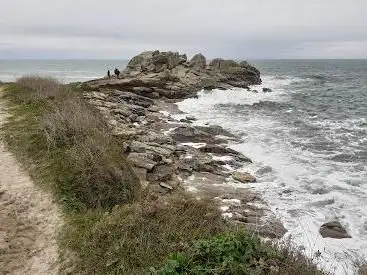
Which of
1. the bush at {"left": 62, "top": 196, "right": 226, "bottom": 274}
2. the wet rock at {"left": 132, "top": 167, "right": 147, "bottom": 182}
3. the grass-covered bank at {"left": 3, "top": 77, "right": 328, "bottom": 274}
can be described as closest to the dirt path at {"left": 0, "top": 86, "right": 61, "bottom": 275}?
the grass-covered bank at {"left": 3, "top": 77, "right": 328, "bottom": 274}

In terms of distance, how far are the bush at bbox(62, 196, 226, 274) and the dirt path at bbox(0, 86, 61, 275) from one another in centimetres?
44

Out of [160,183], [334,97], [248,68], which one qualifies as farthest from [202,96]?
[160,183]

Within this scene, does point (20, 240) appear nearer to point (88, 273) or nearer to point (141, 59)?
point (88, 273)

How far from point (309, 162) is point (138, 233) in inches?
452

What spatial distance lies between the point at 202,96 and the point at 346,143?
20.2 metres

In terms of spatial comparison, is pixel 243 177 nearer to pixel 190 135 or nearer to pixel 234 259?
pixel 190 135

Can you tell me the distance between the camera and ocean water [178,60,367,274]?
10.9 meters

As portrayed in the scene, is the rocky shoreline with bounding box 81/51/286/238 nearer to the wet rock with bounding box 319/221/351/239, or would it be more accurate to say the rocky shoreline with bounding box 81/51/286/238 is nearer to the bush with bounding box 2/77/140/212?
the wet rock with bounding box 319/221/351/239

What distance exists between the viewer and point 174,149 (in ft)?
57.0

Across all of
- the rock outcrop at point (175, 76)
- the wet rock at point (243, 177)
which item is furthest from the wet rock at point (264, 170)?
the rock outcrop at point (175, 76)

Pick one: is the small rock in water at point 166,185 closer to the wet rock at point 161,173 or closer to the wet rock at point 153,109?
the wet rock at point 161,173

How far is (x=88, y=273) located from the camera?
6.99m

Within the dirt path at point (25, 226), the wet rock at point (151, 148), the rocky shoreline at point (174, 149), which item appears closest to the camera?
the dirt path at point (25, 226)

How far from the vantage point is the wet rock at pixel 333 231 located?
1077cm
